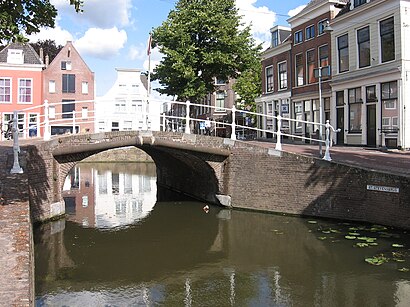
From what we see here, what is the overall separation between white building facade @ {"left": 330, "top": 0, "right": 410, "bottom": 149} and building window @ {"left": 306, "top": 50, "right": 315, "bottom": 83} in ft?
7.45

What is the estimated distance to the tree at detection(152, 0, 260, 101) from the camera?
81.2 feet

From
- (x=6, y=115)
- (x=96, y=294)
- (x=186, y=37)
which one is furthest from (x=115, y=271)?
(x=6, y=115)

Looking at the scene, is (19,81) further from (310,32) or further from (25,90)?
(310,32)

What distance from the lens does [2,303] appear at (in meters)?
3.74

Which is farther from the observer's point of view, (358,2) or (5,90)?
(5,90)

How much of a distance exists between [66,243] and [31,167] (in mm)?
2717

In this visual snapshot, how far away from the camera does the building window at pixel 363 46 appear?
20.0 metres

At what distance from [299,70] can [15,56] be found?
87.2ft

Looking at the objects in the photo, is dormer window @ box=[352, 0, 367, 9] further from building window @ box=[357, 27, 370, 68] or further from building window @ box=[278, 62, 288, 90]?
building window @ box=[278, 62, 288, 90]

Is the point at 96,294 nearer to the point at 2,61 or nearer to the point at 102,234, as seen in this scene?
the point at 102,234

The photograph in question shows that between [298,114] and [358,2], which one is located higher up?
[358,2]

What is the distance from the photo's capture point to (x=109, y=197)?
18828 mm

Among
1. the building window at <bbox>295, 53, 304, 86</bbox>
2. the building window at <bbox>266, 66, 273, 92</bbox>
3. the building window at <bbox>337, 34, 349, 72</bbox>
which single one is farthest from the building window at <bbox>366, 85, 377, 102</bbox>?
the building window at <bbox>266, 66, 273, 92</bbox>

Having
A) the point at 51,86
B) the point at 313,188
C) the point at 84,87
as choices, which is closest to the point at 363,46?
the point at 313,188
